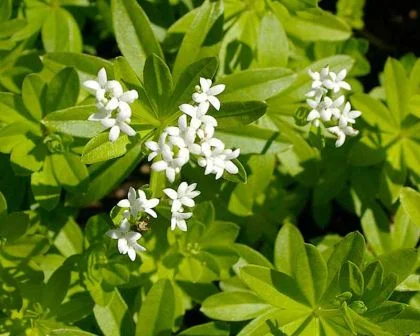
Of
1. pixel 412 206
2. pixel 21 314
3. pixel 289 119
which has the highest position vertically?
pixel 289 119

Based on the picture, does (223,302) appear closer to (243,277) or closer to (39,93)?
(243,277)

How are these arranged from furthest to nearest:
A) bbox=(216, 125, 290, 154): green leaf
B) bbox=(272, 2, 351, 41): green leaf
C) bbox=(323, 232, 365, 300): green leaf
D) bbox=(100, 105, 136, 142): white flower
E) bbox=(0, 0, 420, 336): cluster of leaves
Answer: bbox=(272, 2, 351, 41): green leaf < bbox=(216, 125, 290, 154): green leaf < bbox=(323, 232, 365, 300): green leaf < bbox=(0, 0, 420, 336): cluster of leaves < bbox=(100, 105, 136, 142): white flower

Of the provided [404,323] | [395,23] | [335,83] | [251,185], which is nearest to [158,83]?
[335,83]

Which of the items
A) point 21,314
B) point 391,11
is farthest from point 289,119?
point 391,11

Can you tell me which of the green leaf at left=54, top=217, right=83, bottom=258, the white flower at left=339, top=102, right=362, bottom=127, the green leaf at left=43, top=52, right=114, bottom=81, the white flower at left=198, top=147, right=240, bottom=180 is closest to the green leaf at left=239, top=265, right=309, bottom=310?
the white flower at left=198, top=147, right=240, bottom=180

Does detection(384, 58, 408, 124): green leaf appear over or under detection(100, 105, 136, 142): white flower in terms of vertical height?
under

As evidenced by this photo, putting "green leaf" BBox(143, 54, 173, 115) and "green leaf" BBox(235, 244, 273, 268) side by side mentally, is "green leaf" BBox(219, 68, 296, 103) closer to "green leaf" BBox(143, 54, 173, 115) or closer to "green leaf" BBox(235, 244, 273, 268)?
"green leaf" BBox(143, 54, 173, 115)
